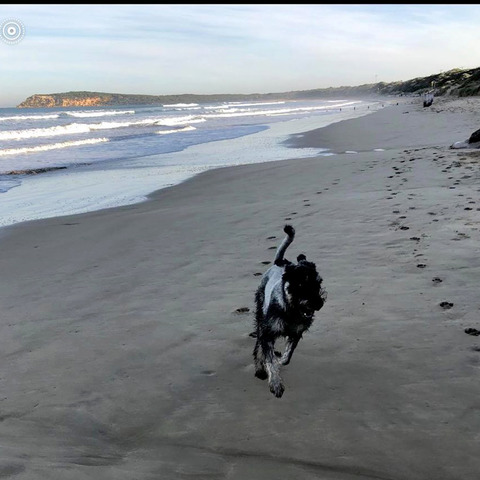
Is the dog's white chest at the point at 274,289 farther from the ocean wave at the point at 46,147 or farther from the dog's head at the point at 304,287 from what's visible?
the ocean wave at the point at 46,147

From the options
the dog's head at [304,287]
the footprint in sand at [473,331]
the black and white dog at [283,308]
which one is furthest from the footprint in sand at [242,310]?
the footprint in sand at [473,331]

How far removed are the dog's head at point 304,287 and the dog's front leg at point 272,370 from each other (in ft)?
1.55

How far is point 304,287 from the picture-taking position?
3.44 meters

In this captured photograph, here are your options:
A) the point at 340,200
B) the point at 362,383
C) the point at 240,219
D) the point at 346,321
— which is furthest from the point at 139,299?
the point at 340,200

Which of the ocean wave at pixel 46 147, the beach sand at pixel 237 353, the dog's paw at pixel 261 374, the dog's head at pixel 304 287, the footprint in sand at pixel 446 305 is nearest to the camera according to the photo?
the beach sand at pixel 237 353

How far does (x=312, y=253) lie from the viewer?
6648 mm

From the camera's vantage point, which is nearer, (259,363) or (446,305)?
(259,363)

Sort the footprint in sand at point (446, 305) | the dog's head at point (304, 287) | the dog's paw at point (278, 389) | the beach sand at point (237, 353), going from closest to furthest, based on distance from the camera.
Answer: the beach sand at point (237, 353)
the dog's head at point (304, 287)
the dog's paw at point (278, 389)
the footprint in sand at point (446, 305)

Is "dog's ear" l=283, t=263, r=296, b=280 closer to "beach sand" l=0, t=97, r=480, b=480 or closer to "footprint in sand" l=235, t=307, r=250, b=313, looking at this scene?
"beach sand" l=0, t=97, r=480, b=480

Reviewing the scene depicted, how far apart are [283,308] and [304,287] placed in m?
0.31

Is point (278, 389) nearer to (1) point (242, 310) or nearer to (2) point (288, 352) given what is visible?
(2) point (288, 352)

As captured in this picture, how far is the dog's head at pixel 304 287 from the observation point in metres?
3.43

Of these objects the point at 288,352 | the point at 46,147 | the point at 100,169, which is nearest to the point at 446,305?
the point at 288,352

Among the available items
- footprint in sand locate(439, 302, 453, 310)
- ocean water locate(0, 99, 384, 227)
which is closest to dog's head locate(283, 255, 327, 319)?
footprint in sand locate(439, 302, 453, 310)
